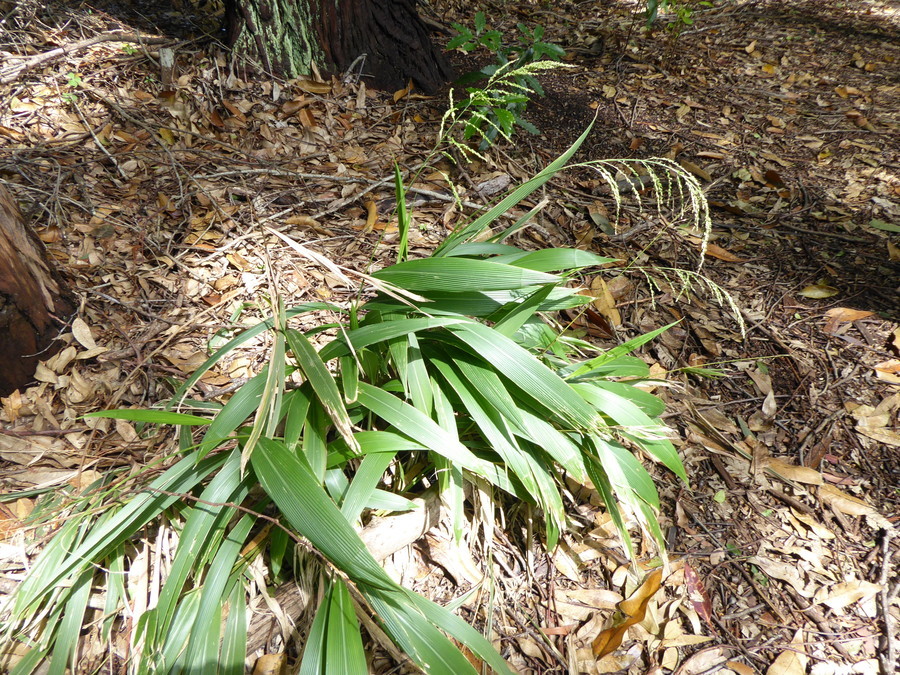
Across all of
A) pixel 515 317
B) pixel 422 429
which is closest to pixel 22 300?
pixel 422 429

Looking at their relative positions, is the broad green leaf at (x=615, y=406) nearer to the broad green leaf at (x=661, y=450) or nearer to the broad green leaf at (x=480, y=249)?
the broad green leaf at (x=661, y=450)

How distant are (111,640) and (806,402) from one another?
2312mm

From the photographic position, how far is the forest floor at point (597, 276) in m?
1.50

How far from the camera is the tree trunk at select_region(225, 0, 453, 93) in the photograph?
2660 mm

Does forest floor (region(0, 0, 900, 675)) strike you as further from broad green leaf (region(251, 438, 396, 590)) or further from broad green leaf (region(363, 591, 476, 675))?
broad green leaf (region(251, 438, 396, 590))

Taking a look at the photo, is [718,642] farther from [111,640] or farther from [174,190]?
[174,190]

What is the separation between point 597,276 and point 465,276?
1106 mm

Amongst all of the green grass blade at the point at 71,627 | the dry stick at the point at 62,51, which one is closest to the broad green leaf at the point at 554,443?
the green grass blade at the point at 71,627

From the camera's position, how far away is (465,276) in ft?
4.41

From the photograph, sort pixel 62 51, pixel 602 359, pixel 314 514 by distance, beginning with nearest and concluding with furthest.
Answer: pixel 314 514
pixel 602 359
pixel 62 51

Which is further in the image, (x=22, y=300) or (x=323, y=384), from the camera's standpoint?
(x=22, y=300)

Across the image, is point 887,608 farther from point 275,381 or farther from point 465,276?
point 275,381

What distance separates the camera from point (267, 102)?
271cm

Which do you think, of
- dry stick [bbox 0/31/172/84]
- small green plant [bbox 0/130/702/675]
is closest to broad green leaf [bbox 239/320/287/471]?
small green plant [bbox 0/130/702/675]
